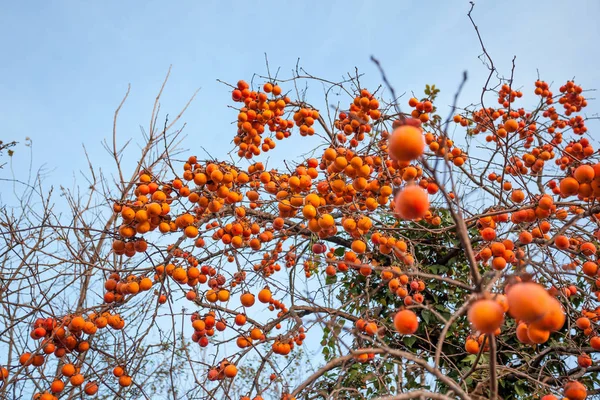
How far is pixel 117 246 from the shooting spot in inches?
97.6

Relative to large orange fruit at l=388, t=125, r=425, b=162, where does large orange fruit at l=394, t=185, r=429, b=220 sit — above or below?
below

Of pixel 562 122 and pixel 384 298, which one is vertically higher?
pixel 562 122

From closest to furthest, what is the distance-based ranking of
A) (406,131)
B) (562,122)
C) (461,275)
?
(406,131), (461,275), (562,122)

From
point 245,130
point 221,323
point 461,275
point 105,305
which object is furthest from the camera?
point 461,275

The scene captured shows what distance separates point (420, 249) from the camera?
173 inches

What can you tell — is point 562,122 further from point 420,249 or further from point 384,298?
point 384,298

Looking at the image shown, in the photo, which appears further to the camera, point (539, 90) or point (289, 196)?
point (539, 90)

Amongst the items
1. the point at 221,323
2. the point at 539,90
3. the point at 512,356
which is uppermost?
the point at 539,90

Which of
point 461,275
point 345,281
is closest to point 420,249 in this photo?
point 461,275

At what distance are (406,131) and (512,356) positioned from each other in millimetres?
3694

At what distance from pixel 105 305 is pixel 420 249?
117 inches

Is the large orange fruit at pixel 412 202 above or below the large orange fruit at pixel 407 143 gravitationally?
below

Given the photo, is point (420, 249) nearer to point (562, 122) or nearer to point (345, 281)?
point (345, 281)

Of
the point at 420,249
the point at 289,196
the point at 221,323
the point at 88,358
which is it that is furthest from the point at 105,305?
the point at 420,249
